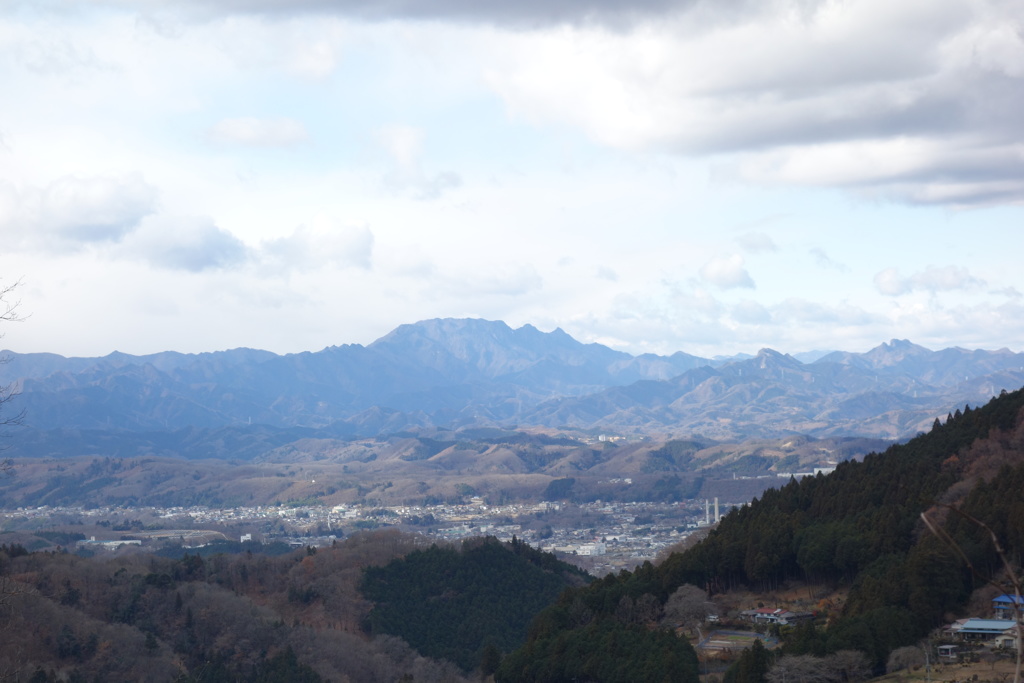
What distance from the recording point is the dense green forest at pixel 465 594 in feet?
243

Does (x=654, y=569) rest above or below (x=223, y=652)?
above

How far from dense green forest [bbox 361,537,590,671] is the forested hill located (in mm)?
17576

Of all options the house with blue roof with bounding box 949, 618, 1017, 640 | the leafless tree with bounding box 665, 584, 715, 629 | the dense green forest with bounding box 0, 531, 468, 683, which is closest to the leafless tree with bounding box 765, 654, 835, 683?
the house with blue roof with bounding box 949, 618, 1017, 640

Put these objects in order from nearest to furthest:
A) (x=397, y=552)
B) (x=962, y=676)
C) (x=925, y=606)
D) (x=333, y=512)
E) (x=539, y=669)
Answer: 1. (x=962, y=676)
2. (x=925, y=606)
3. (x=539, y=669)
4. (x=397, y=552)
5. (x=333, y=512)

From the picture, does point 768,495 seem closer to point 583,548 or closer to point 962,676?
point 962,676

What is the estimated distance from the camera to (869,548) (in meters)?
50.1

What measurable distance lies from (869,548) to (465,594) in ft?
126

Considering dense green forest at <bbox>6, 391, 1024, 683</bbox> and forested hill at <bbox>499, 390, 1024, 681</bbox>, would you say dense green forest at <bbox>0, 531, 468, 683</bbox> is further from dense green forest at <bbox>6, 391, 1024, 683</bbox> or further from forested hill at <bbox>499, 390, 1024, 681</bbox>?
forested hill at <bbox>499, 390, 1024, 681</bbox>

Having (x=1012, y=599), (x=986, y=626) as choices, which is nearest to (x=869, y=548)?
(x=986, y=626)

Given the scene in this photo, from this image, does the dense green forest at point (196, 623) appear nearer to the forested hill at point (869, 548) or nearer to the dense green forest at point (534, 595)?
the dense green forest at point (534, 595)

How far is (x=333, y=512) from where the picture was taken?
200 m

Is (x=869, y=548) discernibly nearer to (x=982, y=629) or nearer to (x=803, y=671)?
(x=982, y=629)

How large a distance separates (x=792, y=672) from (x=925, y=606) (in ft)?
24.8

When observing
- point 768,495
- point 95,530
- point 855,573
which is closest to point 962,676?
point 855,573
